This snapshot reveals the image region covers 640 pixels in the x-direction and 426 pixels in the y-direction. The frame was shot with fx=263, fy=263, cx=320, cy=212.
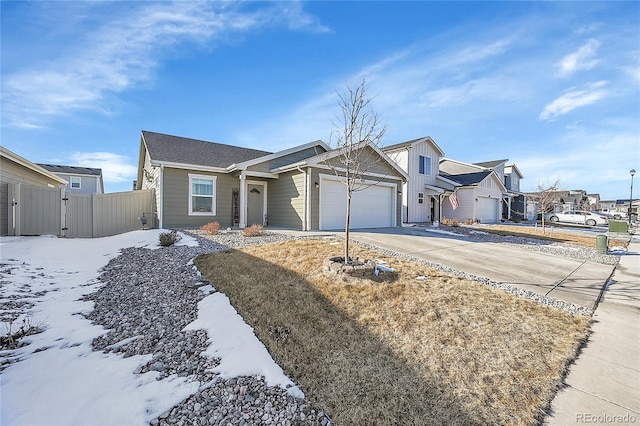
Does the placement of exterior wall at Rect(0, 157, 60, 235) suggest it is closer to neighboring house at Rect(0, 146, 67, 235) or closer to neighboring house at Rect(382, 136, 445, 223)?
neighboring house at Rect(0, 146, 67, 235)

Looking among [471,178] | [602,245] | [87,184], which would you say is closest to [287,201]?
[602,245]

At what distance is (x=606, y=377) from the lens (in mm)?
2588

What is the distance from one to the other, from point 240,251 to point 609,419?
680 cm

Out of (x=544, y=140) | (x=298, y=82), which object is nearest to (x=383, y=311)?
(x=298, y=82)

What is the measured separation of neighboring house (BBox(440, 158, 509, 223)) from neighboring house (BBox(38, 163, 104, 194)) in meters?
36.0

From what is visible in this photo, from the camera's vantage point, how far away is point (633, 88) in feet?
27.2

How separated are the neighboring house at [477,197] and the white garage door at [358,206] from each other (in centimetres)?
1069

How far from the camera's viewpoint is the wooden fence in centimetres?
919

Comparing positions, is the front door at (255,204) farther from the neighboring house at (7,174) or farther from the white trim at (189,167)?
the neighboring house at (7,174)

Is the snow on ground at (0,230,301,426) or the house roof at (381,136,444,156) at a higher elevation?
the house roof at (381,136,444,156)

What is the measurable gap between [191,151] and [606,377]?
48.8 ft

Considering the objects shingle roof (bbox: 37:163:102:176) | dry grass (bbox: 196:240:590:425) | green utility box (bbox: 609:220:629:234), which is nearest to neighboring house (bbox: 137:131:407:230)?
dry grass (bbox: 196:240:590:425)

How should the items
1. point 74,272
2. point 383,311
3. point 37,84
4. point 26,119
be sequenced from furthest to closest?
point 26,119 < point 37,84 < point 74,272 < point 383,311

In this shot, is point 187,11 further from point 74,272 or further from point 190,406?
point 190,406
